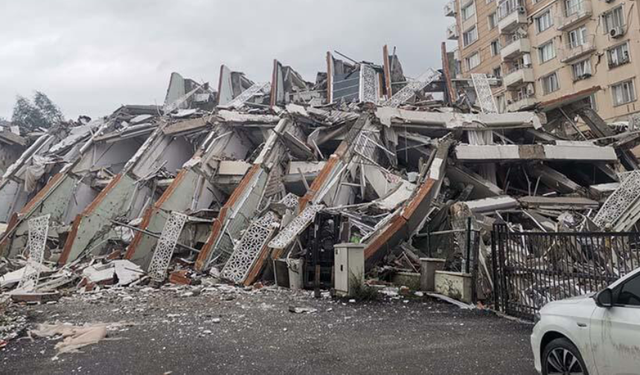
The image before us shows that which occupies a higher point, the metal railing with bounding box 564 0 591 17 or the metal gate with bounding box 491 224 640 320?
the metal railing with bounding box 564 0 591 17

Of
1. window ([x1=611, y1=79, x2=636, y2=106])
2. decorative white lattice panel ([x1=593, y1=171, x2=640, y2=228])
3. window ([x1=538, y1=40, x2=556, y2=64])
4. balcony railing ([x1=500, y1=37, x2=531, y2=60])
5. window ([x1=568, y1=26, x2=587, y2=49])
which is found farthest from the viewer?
balcony railing ([x1=500, y1=37, x2=531, y2=60])

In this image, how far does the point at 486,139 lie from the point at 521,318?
11205 mm

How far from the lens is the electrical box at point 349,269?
8.83 metres

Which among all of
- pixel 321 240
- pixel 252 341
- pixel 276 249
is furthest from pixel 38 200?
pixel 252 341

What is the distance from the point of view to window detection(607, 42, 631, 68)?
25.1m

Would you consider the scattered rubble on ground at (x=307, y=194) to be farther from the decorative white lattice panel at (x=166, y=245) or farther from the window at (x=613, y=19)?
the window at (x=613, y=19)

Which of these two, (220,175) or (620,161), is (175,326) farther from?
(620,161)

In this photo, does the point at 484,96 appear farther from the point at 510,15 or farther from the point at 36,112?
the point at 36,112

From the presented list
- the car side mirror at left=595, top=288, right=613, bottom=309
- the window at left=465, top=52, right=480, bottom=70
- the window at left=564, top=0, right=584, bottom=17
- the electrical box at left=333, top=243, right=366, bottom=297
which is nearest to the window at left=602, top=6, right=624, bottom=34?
the window at left=564, top=0, right=584, bottom=17

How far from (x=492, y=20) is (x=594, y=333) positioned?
36893 millimetres

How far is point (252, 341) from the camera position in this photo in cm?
587

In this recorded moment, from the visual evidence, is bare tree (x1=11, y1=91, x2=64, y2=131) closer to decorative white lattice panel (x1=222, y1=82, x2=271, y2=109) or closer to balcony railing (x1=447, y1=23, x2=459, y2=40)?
decorative white lattice panel (x1=222, y1=82, x2=271, y2=109)

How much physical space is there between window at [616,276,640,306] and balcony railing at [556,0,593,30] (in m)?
29.2

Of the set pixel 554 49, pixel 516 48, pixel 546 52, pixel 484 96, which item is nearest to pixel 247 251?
pixel 484 96
